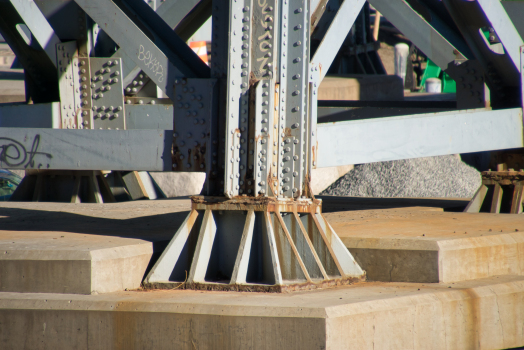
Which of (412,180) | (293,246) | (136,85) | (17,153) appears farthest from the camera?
(412,180)

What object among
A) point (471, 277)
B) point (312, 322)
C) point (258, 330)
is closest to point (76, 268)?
point (258, 330)

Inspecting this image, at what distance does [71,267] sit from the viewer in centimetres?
462

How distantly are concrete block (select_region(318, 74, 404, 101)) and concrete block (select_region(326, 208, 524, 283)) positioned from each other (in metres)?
11.1

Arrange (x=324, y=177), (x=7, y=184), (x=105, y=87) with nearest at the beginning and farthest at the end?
(x=105, y=87) < (x=7, y=184) < (x=324, y=177)

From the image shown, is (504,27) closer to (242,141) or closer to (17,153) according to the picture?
(242,141)

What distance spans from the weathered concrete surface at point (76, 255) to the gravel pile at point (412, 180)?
8.45 m

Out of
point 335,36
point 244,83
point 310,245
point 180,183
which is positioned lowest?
point 310,245

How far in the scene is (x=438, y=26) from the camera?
843 cm

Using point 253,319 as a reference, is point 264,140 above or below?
above

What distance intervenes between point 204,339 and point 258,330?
1.19ft

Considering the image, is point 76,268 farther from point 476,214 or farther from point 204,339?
point 476,214

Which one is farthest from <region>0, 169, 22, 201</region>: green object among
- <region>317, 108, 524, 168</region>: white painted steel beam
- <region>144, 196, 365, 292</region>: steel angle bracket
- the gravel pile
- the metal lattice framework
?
<region>317, 108, 524, 168</region>: white painted steel beam

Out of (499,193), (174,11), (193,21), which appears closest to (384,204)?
(499,193)

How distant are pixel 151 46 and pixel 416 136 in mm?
2642
